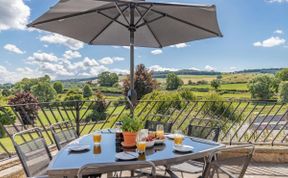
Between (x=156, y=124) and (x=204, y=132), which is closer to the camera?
(x=204, y=132)

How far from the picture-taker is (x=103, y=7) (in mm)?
3562

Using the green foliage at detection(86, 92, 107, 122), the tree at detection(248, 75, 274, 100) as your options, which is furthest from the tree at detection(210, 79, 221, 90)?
the green foliage at detection(86, 92, 107, 122)

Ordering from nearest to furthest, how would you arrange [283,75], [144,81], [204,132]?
1. [204,132]
2. [144,81]
3. [283,75]

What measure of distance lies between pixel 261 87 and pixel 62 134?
1038 inches

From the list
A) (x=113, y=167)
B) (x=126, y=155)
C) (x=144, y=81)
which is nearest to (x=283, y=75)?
(x=144, y=81)

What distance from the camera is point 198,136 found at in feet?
10.9

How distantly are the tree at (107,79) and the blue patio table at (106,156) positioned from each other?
68.6 feet

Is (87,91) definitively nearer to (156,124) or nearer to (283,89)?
(283,89)

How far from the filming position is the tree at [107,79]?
77.3 feet

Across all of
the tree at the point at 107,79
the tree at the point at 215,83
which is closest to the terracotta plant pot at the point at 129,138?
the tree at the point at 107,79

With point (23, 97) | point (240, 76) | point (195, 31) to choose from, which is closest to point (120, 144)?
point (195, 31)

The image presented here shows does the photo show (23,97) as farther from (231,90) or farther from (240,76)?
(240,76)

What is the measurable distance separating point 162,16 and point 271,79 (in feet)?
94.2

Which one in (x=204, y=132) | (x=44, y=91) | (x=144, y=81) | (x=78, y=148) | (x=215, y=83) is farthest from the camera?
(x=215, y=83)
